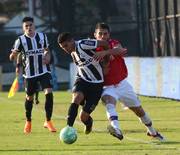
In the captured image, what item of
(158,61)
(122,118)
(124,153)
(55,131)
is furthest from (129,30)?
(124,153)

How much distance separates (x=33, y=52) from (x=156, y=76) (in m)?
11.2

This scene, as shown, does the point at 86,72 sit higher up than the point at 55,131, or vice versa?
the point at 86,72

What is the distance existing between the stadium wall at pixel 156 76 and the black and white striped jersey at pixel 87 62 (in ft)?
35.2

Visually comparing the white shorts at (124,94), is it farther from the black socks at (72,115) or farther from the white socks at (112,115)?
the black socks at (72,115)

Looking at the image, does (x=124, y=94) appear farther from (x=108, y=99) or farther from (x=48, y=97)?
(x=48, y=97)

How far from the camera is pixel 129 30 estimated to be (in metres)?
43.5

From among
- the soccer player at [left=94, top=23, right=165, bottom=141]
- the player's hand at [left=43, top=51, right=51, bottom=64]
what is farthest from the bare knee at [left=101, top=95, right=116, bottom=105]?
the player's hand at [left=43, top=51, right=51, bottom=64]

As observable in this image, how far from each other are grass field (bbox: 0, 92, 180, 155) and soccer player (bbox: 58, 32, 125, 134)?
2.00 feet

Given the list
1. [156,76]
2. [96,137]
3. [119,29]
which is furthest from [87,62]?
[119,29]

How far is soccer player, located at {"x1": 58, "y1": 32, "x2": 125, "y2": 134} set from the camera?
13.6 m

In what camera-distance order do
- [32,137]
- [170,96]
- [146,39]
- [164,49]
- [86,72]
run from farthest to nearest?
[146,39] < [164,49] < [170,96] < [32,137] < [86,72]

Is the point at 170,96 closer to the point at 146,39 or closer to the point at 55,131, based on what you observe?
the point at 55,131

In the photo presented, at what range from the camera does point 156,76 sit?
2714 cm

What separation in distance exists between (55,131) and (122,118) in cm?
344
